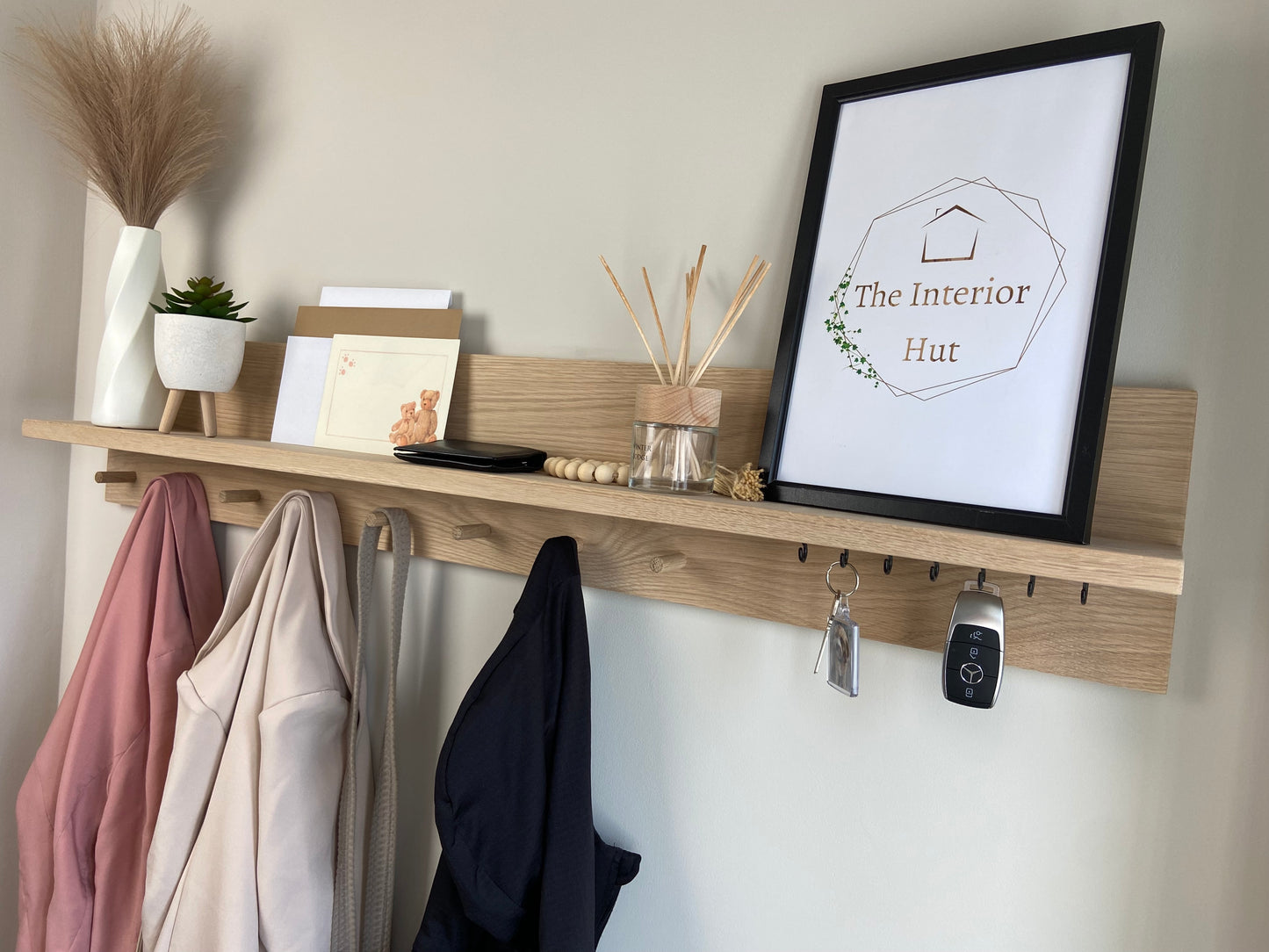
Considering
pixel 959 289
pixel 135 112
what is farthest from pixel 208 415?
pixel 959 289

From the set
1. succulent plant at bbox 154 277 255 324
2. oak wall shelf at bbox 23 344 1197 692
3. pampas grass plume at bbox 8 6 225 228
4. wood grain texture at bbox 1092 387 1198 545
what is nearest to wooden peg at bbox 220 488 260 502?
oak wall shelf at bbox 23 344 1197 692

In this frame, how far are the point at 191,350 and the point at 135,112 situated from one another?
1.02ft

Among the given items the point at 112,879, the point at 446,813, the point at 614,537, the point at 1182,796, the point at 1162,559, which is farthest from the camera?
the point at 112,879

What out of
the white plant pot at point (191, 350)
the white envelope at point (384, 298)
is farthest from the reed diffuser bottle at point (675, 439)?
the white plant pot at point (191, 350)

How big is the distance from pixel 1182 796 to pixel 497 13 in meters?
1.03

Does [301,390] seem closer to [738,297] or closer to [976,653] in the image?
[738,297]

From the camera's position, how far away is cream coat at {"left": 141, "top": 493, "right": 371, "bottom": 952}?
34.3 inches

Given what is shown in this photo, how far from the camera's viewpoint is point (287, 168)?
1104 mm

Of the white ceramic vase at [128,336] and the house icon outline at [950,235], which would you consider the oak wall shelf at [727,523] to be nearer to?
the white ceramic vase at [128,336]

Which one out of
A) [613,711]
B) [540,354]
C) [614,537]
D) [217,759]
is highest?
[540,354]

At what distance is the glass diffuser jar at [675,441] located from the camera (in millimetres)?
711

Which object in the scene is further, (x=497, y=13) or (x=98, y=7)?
(x=98, y=7)

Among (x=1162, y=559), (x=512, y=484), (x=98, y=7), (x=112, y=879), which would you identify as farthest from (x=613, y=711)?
(x=98, y=7)

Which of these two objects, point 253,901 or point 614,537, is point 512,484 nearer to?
point 614,537
